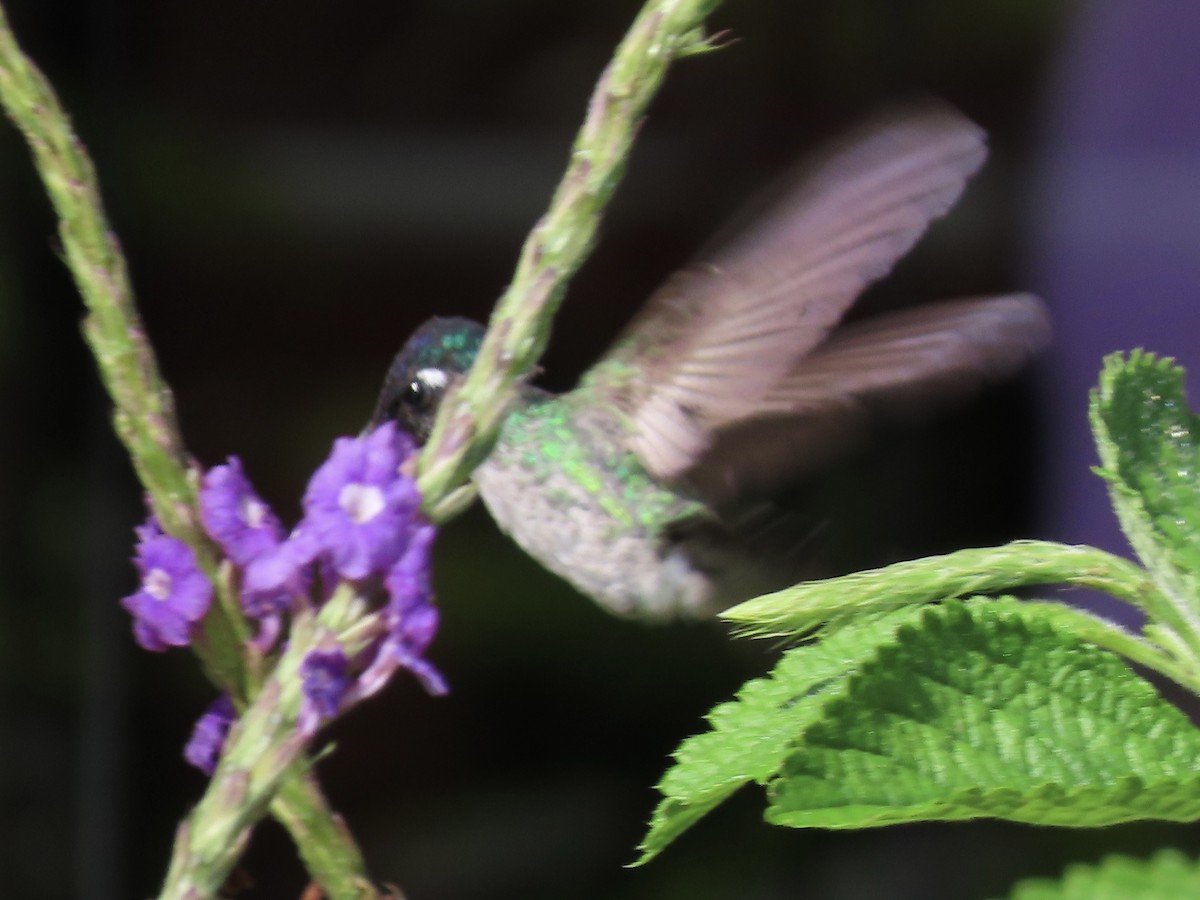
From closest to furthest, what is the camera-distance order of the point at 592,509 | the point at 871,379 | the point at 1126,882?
1. the point at 1126,882
2. the point at 871,379
3. the point at 592,509

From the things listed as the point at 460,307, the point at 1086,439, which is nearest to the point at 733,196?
the point at 460,307

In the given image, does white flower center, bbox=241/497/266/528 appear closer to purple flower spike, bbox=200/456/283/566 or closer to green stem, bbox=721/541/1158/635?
purple flower spike, bbox=200/456/283/566

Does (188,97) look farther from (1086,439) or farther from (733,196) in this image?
(1086,439)

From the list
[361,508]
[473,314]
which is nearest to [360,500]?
[361,508]

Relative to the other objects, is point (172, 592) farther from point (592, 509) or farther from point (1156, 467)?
point (592, 509)

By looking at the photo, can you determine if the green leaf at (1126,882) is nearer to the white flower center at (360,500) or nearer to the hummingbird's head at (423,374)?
the white flower center at (360,500)

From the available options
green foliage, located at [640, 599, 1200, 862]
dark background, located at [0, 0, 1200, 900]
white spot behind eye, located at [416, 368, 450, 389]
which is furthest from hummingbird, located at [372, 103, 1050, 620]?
dark background, located at [0, 0, 1200, 900]
